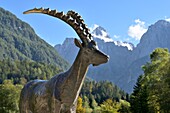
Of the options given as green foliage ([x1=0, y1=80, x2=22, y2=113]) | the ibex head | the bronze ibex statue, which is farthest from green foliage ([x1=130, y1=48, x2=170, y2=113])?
the ibex head

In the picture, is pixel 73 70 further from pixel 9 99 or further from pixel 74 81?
pixel 9 99

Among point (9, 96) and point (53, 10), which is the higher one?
point (9, 96)

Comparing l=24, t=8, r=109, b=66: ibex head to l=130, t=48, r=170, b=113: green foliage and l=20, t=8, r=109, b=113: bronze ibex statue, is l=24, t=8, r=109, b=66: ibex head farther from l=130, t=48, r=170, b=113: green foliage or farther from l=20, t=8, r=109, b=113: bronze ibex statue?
l=130, t=48, r=170, b=113: green foliage

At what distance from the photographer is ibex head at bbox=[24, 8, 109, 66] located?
9039mm

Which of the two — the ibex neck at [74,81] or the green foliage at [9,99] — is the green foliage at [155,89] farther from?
the ibex neck at [74,81]

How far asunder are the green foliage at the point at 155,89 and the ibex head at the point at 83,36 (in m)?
32.0

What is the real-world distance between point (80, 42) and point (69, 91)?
122 cm

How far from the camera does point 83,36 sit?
360 inches

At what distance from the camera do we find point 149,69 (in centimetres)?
4497

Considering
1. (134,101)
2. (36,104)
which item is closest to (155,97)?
(134,101)

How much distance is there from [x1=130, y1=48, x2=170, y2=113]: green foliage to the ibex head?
105ft

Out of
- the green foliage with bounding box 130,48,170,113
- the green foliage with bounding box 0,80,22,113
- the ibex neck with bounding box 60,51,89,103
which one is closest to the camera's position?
the ibex neck with bounding box 60,51,89,103

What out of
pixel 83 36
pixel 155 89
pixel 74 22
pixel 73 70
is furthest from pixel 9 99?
pixel 74 22

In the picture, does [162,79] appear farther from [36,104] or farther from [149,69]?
[36,104]
